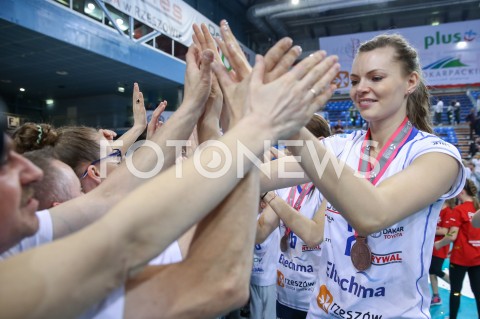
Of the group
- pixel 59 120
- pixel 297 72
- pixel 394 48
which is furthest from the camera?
pixel 59 120

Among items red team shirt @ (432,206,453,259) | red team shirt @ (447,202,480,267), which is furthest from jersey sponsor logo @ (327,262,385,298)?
red team shirt @ (432,206,453,259)

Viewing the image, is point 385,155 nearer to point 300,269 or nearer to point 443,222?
point 300,269

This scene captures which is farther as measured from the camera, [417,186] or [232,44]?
[417,186]

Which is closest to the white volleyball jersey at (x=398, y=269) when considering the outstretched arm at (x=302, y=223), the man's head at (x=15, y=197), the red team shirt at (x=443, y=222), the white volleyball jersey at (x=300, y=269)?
the outstretched arm at (x=302, y=223)

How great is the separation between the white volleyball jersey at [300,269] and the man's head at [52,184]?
157cm

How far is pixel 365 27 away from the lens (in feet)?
71.2

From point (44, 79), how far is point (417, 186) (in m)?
12.8

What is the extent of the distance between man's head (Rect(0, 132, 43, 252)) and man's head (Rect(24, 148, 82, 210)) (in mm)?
576

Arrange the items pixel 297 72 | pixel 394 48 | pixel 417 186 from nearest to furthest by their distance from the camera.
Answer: pixel 297 72 → pixel 417 186 → pixel 394 48

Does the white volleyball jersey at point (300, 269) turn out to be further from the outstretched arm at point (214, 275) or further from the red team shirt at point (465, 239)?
the red team shirt at point (465, 239)

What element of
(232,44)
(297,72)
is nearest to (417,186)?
(297,72)

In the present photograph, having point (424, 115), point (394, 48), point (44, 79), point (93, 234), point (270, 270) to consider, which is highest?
point (44, 79)

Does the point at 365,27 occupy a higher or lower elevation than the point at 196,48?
higher

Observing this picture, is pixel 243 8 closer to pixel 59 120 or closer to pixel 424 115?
pixel 59 120
